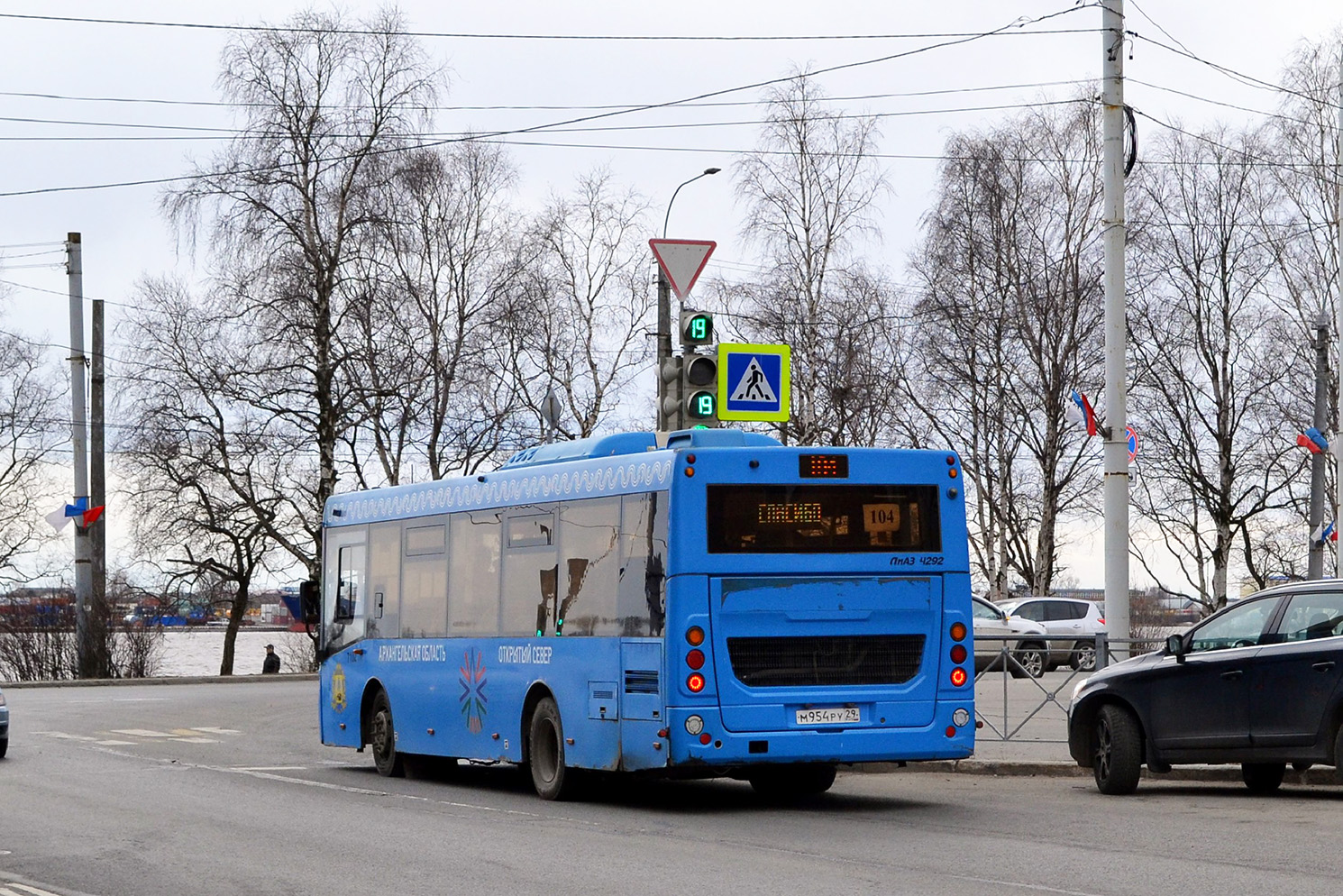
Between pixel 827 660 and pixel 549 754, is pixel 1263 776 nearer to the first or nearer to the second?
pixel 827 660

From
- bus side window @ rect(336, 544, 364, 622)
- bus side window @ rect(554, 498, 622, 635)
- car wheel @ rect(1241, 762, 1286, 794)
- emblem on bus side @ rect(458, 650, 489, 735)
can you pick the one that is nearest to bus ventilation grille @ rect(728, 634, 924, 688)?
bus side window @ rect(554, 498, 622, 635)

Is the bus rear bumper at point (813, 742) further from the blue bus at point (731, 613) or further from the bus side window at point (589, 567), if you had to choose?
the bus side window at point (589, 567)

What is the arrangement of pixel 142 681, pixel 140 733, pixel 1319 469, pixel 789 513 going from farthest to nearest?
pixel 142 681
pixel 1319 469
pixel 140 733
pixel 789 513

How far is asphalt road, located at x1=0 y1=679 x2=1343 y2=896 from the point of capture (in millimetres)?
10062

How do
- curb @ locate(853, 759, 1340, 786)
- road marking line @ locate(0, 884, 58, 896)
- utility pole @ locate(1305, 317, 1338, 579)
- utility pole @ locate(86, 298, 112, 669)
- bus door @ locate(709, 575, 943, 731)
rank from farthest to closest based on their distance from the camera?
utility pole @ locate(86, 298, 112, 669)
utility pole @ locate(1305, 317, 1338, 579)
curb @ locate(853, 759, 1340, 786)
bus door @ locate(709, 575, 943, 731)
road marking line @ locate(0, 884, 58, 896)

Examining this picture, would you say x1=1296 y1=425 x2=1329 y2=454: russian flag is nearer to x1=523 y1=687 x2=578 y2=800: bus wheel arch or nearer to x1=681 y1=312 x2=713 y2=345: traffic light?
x1=681 y1=312 x2=713 y2=345: traffic light

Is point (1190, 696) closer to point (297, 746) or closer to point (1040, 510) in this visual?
point (297, 746)

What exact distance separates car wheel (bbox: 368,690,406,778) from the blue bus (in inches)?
99.6

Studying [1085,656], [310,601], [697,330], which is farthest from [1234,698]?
[310,601]

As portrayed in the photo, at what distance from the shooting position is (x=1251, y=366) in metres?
49.8

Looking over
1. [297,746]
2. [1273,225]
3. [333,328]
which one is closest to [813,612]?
[297,746]

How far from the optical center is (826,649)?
14281 millimetres

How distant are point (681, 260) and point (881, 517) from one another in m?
4.83

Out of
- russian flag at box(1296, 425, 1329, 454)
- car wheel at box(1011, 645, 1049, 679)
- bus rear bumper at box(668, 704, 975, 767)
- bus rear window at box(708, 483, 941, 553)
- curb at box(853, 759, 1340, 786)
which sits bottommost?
curb at box(853, 759, 1340, 786)
